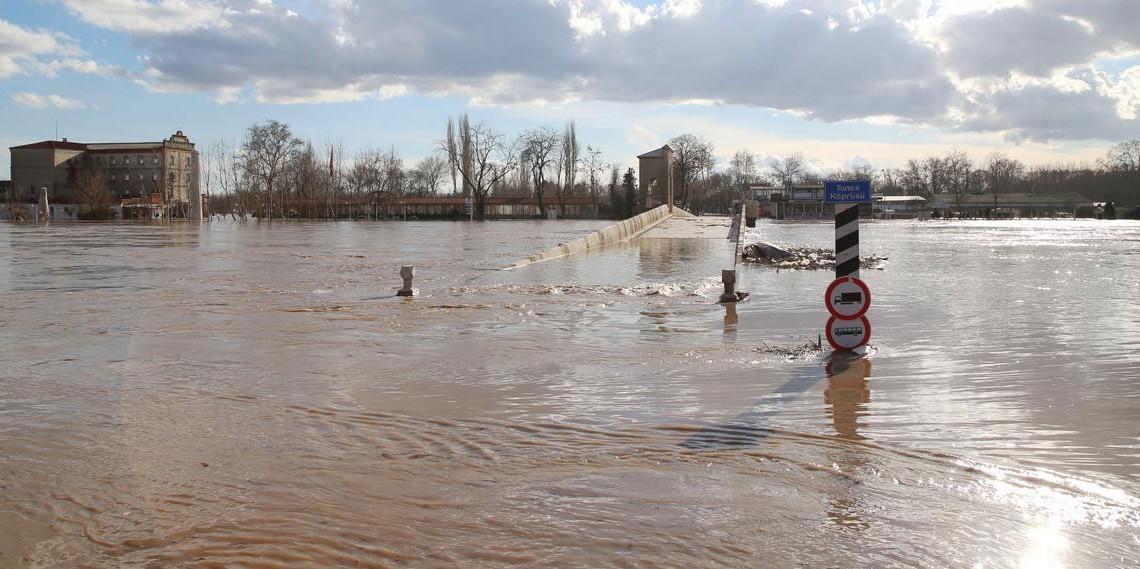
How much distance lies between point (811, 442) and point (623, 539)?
1.95 m

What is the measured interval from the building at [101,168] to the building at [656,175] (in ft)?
191

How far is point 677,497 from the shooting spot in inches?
170

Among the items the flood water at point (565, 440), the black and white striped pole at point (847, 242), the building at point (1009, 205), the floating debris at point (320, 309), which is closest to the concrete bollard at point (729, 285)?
the flood water at point (565, 440)

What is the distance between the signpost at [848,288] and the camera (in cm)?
865

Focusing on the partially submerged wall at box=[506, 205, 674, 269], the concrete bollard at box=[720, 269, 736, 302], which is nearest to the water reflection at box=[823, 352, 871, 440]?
the concrete bollard at box=[720, 269, 736, 302]

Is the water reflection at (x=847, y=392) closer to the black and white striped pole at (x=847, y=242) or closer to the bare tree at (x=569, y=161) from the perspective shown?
the black and white striped pole at (x=847, y=242)

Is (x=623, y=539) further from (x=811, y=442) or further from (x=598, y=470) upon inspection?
(x=811, y=442)

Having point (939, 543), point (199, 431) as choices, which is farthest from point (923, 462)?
point (199, 431)

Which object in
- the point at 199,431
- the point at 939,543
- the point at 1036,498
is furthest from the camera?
the point at 199,431

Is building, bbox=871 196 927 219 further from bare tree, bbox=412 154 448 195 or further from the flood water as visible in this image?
the flood water

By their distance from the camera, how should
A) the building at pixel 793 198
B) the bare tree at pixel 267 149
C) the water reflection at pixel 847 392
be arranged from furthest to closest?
the building at pixel 793 198 < the bare tree at pixel 267 149 < the water reflection at pixel 847 392

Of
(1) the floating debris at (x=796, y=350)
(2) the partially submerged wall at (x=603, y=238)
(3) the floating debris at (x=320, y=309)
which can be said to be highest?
(2) the partially submerged wall at (x=603, y=238)

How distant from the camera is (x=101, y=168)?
418ft

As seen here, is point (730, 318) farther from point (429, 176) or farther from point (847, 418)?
point (429, 176)
